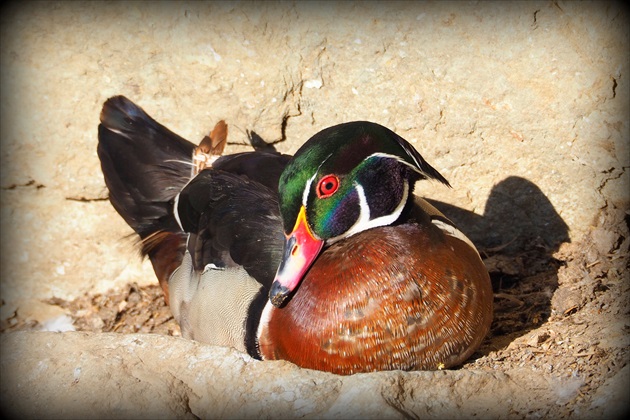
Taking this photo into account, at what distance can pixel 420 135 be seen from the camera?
381 cm

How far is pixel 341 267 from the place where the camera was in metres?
2.84

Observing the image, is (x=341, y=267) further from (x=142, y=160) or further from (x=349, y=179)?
(x=142, y=160)

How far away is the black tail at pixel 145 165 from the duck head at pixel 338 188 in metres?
1.05

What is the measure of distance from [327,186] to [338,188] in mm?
50

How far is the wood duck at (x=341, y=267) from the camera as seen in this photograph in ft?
9.00

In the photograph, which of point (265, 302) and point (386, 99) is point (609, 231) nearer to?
point (386, 99)

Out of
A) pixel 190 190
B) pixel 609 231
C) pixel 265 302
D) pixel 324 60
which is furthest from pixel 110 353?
pixel 609 231

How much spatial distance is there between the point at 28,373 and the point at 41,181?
5.09ft

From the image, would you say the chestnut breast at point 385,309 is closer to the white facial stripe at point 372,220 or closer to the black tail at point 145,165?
the white facial stripe at point 372,220

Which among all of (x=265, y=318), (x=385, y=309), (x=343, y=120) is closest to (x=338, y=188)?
(x=385, y=309)

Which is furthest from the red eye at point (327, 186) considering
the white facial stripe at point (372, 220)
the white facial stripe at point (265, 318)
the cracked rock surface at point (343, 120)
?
the cracked rock surface at point (343, 120)

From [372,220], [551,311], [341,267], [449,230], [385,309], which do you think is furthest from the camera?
[551,311]

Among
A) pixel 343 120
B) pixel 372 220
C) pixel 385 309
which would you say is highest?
pixel 343 120

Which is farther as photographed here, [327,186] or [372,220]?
[372,220]
